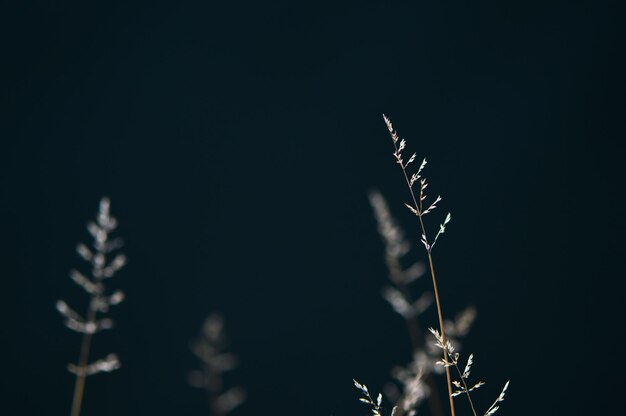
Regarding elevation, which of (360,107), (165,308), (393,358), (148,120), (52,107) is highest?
(52,107)

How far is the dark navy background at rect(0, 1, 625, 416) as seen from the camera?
10.0 feet


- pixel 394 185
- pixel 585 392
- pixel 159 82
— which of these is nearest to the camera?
pixel 585 392

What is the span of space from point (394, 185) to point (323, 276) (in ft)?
2.24

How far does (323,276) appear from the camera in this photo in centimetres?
333

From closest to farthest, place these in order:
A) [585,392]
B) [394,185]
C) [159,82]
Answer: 1. [585,392]
2. [394,185]
3. [159,82]

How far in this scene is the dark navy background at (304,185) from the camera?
3.06m

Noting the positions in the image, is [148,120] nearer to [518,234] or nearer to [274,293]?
[274,293]

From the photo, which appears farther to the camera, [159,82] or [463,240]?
[159,82]

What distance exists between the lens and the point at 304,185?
3439mm

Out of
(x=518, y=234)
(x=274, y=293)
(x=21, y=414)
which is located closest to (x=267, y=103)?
(x=274, y=293)

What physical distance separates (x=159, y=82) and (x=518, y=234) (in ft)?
7.65

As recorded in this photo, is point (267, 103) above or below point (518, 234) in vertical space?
above

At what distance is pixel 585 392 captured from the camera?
2.97 metres

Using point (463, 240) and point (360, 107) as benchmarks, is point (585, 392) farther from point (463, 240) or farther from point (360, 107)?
point (360, 107)
